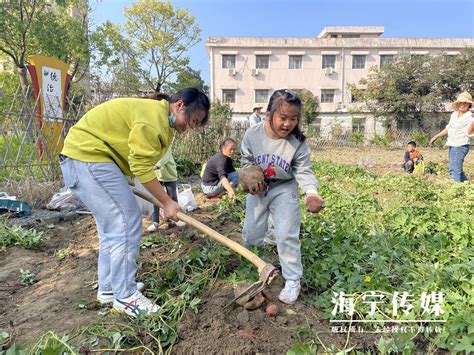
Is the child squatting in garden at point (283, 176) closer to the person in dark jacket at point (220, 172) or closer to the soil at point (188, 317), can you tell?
the soil at point (188, 317)

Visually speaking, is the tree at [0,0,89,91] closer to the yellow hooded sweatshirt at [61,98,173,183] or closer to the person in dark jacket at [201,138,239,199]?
the person in dark jacket at [201,138,239,199]

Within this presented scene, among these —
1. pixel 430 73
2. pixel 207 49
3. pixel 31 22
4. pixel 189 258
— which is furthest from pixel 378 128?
pixel 189 258

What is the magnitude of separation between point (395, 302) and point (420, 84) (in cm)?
2250

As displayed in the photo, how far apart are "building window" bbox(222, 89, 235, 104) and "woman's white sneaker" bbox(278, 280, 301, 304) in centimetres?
2738

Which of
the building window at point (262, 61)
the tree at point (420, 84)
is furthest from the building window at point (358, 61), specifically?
the tree at point (420, 84)

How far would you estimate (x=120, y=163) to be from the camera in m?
2.18

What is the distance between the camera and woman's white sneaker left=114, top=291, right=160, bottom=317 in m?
2.11

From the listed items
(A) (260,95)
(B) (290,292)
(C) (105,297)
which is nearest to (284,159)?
(B) (290,292)

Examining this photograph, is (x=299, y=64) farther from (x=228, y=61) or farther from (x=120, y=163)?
(x=120, y=163)

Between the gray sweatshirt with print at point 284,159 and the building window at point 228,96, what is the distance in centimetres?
2700

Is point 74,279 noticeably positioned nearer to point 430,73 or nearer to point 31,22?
point 31,22

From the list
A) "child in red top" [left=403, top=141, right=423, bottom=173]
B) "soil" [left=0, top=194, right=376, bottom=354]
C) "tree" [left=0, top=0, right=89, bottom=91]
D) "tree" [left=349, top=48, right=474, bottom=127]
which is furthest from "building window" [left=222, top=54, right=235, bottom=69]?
"soil" [left=0, top=194, right=376, bottom=354]

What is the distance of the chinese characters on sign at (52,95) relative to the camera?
5.77 m

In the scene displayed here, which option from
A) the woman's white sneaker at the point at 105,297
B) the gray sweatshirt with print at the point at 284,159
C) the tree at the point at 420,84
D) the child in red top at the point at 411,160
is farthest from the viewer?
the tree at the point at 420,84
